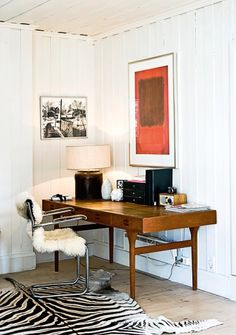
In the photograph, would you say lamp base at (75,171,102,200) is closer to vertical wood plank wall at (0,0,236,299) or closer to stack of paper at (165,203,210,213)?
vertical wood plank wall at (0,0,236,299)

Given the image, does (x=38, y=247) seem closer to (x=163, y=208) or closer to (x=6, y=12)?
(x=163, y=208)

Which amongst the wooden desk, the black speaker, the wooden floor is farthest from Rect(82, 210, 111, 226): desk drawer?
the wooden floor

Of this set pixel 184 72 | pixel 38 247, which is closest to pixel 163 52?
pixel 184 72

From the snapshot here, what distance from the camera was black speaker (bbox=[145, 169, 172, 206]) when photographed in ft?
15.2

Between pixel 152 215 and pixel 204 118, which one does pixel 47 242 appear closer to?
pixel 152 215

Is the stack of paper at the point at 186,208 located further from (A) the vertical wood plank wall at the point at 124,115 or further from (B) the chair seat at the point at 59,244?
(B) the chair seat at the point at 59,244

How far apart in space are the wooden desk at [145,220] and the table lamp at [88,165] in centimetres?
53

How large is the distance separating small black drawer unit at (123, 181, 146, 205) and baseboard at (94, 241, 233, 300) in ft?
2.10

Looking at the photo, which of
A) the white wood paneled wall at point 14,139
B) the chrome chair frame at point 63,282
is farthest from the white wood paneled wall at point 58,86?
the chrome chair frame at point 63,282

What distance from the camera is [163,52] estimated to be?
485 centimetres

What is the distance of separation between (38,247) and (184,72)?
77.8 inches

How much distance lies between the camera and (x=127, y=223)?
412cm

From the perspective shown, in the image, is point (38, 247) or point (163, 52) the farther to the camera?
point (163, 52)

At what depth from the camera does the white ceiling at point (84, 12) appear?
4465 millimetres
